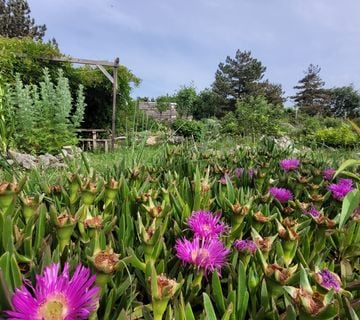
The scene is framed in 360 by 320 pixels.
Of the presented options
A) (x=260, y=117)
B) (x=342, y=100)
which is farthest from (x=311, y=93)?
(x=260, y=117)

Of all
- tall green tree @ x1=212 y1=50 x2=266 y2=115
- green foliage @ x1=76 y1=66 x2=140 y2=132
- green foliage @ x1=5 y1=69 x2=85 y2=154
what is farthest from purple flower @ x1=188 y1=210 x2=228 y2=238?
tall green tree @ x1=212 y1=50 x2=266 y2=115

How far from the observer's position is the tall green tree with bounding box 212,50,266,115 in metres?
44.8

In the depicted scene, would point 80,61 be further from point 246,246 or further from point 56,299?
point 56,299

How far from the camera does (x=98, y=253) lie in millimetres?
445

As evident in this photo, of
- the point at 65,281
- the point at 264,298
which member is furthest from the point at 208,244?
the point at 65,281

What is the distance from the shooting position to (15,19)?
31375mm

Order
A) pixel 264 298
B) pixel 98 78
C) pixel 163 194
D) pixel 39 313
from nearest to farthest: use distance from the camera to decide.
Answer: pixel 39 313 < pixel 264 298 < pixel 163 194 < pixel 98 78

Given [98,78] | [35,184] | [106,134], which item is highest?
[98,78]

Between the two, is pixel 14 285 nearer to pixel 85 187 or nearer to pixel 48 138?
pixel 85 187

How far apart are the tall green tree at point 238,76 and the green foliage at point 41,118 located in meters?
36.9

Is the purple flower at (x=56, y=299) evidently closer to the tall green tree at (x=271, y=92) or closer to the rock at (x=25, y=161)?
the rock at (x=25, y=161)

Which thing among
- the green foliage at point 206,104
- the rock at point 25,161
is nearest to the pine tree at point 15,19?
the green foliage at point 206,104

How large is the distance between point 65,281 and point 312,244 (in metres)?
0.52

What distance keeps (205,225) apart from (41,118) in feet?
28.7
